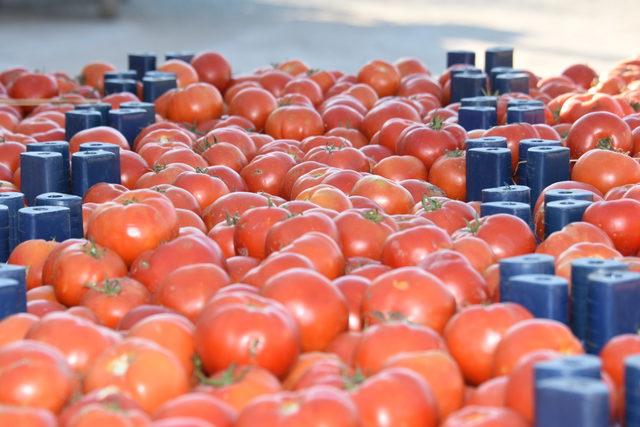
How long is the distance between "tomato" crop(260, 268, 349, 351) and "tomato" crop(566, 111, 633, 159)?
175 cm

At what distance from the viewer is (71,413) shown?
185cm

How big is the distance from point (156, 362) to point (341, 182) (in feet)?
4.80

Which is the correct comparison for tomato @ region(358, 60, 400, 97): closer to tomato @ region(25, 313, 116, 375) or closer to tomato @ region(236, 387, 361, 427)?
tomato @ region(25, 313, 116, 375)

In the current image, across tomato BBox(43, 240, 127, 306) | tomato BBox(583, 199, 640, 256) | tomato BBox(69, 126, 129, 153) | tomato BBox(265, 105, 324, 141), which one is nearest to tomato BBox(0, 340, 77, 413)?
tomato BBox(43, 240, 127, 306)

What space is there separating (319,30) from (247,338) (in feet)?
43.2

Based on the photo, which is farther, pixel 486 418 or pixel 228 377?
pixel 228 377

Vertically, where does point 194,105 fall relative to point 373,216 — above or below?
above

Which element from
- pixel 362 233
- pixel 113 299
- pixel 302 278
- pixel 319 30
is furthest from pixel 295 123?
pixel 319 30

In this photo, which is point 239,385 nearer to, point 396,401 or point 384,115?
point 396,401

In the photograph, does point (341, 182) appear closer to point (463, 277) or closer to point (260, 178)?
point (260, 178)

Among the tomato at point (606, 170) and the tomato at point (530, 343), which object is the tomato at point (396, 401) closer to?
the tomato at point (530, 343)

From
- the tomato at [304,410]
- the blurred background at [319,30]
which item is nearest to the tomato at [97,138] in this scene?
the tomato at [304,410]

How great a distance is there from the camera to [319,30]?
14.9 metres

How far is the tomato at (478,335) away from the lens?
7.00ft
